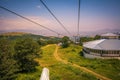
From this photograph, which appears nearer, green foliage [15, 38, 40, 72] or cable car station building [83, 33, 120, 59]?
green foliage [15, 38, 40, 72]

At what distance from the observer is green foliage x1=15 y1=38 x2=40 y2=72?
28.9m

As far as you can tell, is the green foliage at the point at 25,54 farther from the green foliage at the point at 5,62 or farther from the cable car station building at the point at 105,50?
the cable car station building at the point at 105,50

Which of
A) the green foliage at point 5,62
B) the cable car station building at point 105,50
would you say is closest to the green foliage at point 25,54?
the green foliage at point 5,62

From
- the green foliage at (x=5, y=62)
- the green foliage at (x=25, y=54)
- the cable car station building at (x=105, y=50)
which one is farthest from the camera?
the cable car station building at (x=105, y=50)

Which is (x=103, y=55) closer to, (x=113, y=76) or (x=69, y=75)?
(x=113, y=76)

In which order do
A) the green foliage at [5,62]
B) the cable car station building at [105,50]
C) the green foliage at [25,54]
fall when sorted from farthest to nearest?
the cable car station building at [105,50] → the green foliage at [25,54] → the green foliage at [5,62]

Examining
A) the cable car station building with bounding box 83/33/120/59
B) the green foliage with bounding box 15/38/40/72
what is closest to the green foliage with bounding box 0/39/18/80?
the green foliage with bounding box 15/38/40/72

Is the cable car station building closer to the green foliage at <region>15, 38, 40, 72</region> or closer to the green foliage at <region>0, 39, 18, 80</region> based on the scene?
the green foliage at <region>15, 38, 40, 72</region>

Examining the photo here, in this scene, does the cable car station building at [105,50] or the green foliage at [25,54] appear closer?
the green foliage at [25,54]

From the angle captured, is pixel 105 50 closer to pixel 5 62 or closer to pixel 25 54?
pixel 25 54

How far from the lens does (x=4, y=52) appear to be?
20953 millimetres

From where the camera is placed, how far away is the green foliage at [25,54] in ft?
94.8

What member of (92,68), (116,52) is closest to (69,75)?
(92,68)

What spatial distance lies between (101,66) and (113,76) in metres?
6.52
